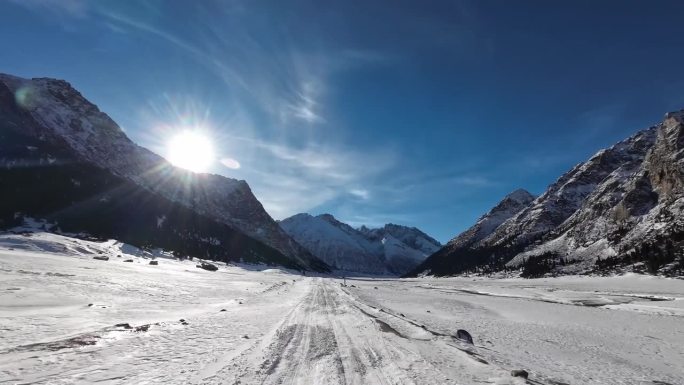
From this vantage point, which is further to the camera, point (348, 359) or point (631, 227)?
point (631, 227)

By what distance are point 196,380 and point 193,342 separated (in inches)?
169

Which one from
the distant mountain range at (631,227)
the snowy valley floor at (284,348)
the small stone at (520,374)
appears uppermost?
the distant mountain range at (631,227)

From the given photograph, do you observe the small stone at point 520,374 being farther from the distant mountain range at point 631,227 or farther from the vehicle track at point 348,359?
the distant mountain range at point 631,227

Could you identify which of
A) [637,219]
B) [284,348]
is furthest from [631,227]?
[284,348]

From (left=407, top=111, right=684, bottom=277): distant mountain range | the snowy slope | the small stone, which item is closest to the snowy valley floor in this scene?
the small stone

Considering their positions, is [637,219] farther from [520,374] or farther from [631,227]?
[520,374]

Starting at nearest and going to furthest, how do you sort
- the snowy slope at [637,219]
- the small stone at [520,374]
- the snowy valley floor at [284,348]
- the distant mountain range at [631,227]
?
the snowy valley floor at [284,348], the small stone at [520,374], the distant mountain range at [631,227], the snowy slope at [637,219]

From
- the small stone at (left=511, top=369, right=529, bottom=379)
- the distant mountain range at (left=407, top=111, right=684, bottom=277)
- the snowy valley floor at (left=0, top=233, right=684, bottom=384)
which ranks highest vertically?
the distant mountain range at (left=407, top=111, right=684, bottom=277)

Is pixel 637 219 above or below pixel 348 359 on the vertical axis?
above

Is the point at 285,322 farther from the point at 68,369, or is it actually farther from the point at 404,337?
the point at 68,369

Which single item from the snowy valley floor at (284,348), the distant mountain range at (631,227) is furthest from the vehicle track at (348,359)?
the distant mountain range at (631,227)

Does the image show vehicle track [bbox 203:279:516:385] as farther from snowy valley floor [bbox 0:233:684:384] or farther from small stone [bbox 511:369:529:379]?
small stone [bbox 511:369:529:379]

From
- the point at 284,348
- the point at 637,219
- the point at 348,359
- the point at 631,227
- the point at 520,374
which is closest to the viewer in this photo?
the point at 520,374

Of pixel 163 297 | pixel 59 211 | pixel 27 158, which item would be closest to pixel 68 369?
pixel 163 297
